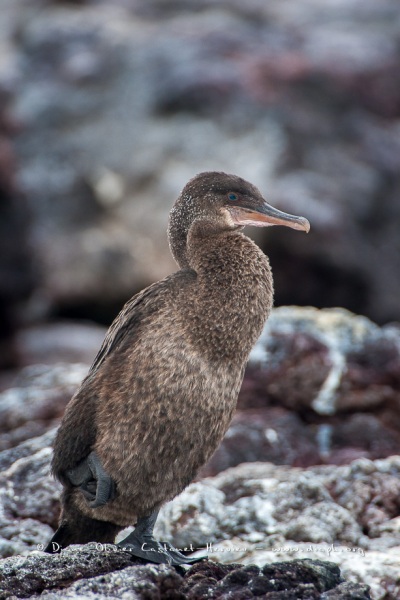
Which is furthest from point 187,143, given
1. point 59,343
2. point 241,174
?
point 59,343

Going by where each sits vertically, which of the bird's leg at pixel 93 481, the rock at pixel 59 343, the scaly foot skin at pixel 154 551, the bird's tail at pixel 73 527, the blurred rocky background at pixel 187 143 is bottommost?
the scaly foot skin at pixel 154 551

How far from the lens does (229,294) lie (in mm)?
5090

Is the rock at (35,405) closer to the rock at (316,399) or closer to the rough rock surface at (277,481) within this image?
the rough rock surface at (277,481)

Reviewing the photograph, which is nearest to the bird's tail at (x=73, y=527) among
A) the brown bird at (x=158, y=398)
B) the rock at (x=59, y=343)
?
the brown bird at (x=158, y=398)

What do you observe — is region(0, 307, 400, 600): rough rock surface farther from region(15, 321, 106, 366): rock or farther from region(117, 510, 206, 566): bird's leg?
region(15, 321, 106, 366): rock

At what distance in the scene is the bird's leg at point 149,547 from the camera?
4730 millimetres

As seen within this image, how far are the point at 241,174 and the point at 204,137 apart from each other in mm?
1329

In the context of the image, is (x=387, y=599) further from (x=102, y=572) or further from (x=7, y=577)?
(x=7, y=577)

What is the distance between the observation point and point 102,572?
4.27 metres

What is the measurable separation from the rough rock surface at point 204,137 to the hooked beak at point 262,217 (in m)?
9.33

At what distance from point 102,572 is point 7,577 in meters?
0.42

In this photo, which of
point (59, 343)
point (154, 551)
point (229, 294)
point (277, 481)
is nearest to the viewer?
point (154, 551)

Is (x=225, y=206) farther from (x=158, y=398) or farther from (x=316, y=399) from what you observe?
(x=316, y=399)

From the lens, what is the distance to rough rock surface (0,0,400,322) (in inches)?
593
